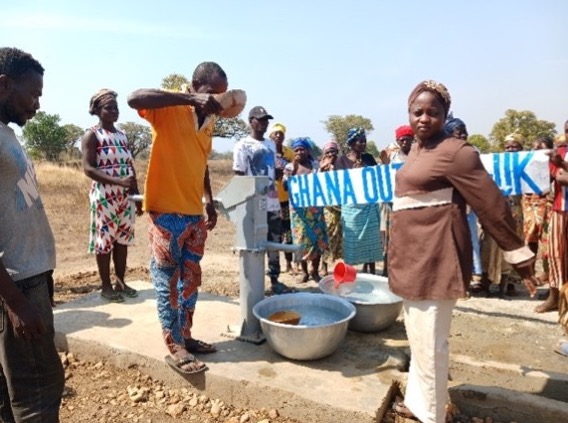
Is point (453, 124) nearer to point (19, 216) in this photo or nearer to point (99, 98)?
point (99, 98)

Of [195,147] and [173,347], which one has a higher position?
[195,147]

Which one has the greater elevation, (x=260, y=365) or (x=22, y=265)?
(x=22, y=265)

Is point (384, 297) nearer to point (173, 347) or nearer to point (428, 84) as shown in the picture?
point (173, 347)

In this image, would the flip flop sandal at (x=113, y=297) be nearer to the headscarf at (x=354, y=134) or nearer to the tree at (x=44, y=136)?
the headscarf at (x=354, y=134)

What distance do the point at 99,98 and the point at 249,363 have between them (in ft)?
8.58

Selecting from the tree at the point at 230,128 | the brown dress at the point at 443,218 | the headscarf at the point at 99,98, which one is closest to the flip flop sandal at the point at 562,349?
the brown dress at the point at 443,218

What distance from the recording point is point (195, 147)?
277 centimetres

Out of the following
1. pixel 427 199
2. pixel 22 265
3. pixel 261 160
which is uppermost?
pixel 261 160

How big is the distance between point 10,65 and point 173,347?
185 cm

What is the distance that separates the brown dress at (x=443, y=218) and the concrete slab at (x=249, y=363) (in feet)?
2.37

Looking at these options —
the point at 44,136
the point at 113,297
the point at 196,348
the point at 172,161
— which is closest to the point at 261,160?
the point at 113,297

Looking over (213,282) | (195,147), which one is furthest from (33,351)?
(213,282)

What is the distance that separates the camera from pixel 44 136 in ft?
107

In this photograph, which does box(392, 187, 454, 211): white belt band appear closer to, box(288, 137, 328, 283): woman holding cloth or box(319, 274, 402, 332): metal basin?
box(319, 274, 402, 332): metal basin
